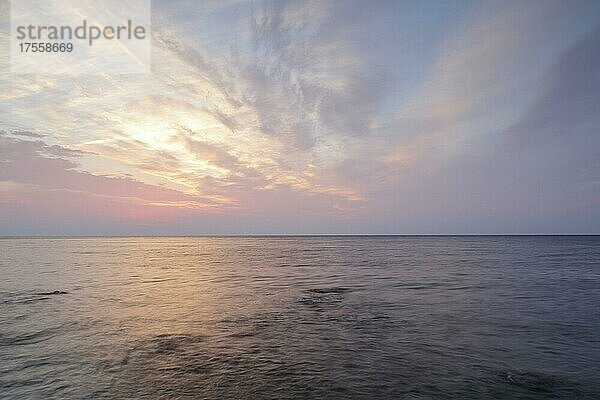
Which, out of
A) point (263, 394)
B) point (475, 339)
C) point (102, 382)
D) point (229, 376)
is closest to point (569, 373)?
point (475, 339)

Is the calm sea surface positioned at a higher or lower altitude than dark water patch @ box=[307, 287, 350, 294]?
higher

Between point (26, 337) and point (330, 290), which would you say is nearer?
point (26, 337)

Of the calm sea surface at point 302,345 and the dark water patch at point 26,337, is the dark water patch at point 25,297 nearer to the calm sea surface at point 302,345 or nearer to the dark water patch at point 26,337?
the calm sea surface at point 302,345

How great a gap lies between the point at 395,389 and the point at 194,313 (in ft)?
53.7

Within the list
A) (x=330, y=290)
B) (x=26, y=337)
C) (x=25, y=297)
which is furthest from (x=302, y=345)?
(x=25, y=297)

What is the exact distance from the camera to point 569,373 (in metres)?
13.1

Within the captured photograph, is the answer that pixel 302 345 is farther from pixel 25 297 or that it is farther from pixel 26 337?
pixel 25 297

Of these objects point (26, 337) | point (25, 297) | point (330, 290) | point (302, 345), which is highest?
point (26, 337)

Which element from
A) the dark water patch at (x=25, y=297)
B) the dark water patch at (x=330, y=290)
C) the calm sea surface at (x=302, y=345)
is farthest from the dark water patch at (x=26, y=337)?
the dark water patch at (x=330, y=290)

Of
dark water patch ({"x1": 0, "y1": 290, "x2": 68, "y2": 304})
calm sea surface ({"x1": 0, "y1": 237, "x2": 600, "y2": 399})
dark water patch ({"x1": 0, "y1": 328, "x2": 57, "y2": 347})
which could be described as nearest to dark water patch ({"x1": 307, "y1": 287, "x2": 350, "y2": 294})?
calm sea surface ({"x1": 0, "y1": 237, "x2": 600, "y2": 399})

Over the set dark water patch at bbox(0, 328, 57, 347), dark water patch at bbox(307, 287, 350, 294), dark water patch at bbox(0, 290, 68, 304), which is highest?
dark water patch at bbox(0, 328, 57, 347)

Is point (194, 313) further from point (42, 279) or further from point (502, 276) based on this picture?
point (502, 276)

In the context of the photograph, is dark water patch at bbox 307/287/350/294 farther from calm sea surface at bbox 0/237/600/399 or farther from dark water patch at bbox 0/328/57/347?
dark water patch at bbox 0/328/57/347

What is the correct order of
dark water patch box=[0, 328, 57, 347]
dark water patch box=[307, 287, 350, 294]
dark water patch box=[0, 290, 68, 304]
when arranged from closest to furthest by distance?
1. dark water patch box=[0, 328, 57, 347]
2. dark water patch box=[0, 290, 68, 304]
3. dark water patch box=[307, 287, 350, 294]
